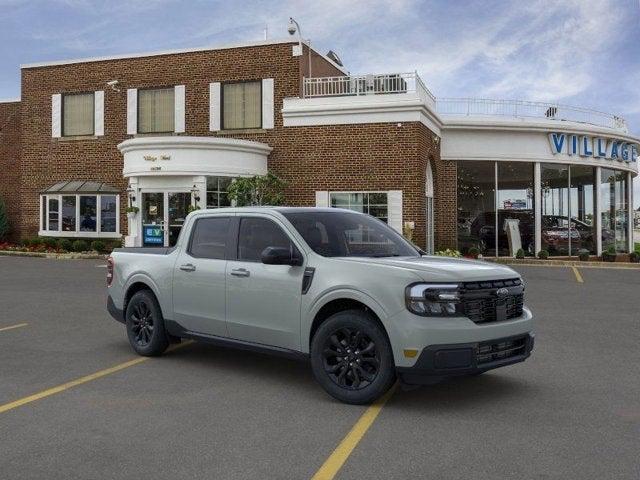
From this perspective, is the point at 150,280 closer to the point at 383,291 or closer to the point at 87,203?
the point at 383,291

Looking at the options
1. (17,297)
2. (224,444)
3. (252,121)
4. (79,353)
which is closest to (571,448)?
(224,444)

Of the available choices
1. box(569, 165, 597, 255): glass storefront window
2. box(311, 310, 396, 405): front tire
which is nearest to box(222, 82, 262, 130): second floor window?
box(569, 165, 597, 255): glass storefront window

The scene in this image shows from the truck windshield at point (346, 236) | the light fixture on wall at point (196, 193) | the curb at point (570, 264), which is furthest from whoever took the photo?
the light fixture on wall at point (196, 193)

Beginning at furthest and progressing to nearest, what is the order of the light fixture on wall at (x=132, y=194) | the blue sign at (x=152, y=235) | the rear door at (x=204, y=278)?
the light fixture on wall at (x=132, y=194) → the blue sign at (x=152, y=235) → the rear door at (x=204, y=278)

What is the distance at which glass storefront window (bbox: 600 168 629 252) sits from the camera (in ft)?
92.8

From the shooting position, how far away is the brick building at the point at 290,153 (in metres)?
22.5

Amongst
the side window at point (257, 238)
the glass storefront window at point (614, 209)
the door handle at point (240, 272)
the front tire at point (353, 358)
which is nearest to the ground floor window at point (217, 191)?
the glass storefront window at point (614, 209)

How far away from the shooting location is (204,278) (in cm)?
707

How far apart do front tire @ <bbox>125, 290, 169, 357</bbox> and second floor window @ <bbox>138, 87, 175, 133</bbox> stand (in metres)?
18.8

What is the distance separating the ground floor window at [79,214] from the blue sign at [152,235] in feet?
9.41

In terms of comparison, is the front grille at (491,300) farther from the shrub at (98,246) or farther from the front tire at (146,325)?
the shrub at (98,246)

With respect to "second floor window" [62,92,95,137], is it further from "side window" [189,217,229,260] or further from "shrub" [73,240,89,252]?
"side window" [189,217,229,260]

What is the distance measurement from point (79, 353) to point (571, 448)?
18.7 feet

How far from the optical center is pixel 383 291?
219 inches
